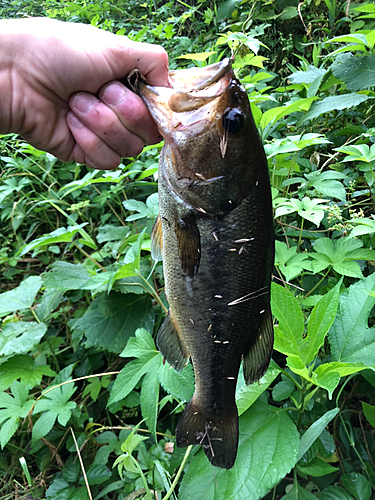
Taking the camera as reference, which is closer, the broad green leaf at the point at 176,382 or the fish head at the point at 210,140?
the fish head at the point at 210,140

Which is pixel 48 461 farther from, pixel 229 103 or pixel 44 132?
pixel 229 103

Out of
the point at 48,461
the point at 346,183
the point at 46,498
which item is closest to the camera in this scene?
the point at 46,498

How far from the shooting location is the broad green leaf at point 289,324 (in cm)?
136

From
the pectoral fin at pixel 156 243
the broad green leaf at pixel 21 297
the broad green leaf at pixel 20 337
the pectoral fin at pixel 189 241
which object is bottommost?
the broad green leaf at pixel 20 337

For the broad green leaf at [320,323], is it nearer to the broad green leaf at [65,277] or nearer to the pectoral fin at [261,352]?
the pectoral fin at [261,352]

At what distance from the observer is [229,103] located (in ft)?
3.75

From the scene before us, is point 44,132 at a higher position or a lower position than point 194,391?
higher

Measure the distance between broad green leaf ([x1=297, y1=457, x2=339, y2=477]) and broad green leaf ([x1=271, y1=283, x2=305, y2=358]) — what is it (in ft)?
1.66

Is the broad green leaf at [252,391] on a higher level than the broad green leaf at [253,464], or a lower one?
higher

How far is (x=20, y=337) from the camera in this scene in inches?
84.0

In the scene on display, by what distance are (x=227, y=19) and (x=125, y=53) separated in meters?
4.03

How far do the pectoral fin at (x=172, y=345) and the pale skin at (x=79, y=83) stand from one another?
844mm

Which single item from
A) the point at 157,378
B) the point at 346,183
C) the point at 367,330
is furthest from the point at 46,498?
the point at 346,183

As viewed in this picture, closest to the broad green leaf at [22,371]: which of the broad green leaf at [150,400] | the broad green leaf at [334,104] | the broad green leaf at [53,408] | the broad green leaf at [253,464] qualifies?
the broad green leaf at [53,408]
